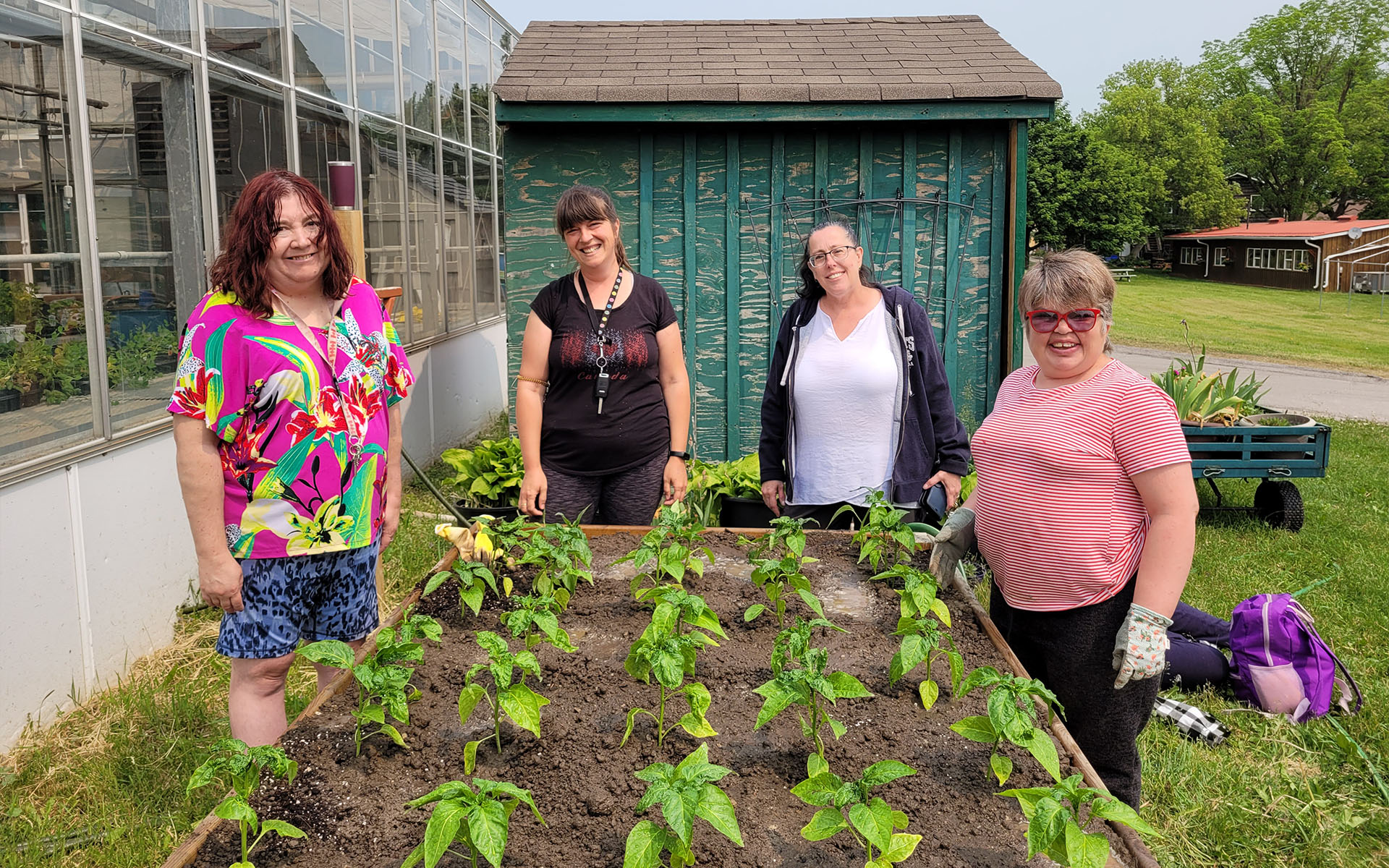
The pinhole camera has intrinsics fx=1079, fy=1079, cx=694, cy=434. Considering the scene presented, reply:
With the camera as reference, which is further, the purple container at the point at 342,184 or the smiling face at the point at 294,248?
the purple container at the point at 342,184

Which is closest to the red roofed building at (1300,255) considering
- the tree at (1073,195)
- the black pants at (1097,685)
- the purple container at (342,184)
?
the tree at (1073,195)

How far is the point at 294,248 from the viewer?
2527mm

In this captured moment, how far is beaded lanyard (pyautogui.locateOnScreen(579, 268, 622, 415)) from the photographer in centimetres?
348

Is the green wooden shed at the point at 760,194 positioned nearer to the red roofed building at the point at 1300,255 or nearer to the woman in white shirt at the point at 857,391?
the woman in white shirt at the point at 857,391

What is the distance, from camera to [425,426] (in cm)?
861

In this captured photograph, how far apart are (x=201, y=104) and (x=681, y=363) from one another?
2972mm

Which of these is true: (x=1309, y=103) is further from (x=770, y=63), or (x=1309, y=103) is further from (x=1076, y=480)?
(x=1076, y=480)

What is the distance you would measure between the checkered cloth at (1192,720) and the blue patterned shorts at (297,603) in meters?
2.77

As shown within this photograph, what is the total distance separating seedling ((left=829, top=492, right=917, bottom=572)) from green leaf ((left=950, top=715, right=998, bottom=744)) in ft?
3.41

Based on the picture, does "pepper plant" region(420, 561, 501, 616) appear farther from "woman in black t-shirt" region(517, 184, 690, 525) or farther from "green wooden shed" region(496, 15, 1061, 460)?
"green wooden shed" region(496, 15, 1061, 460)

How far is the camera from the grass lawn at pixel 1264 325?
60.0 feet

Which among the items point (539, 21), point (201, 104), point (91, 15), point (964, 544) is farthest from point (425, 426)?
point (964, 544)

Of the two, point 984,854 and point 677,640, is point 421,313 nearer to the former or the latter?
point 677,640

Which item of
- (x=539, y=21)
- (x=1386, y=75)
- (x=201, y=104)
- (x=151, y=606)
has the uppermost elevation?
(x=1386, y=75)
